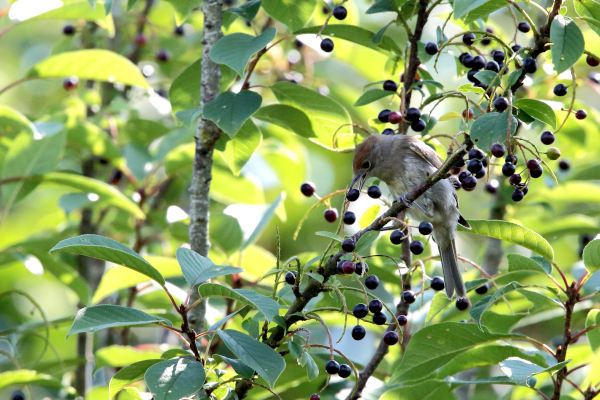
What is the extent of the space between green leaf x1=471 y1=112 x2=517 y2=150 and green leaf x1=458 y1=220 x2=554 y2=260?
0.80 metres

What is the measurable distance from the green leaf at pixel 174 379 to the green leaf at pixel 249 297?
273 mm

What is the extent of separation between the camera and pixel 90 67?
4.15 meters

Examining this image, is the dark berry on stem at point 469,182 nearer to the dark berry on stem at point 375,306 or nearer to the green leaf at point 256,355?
the dark berry on stem at point 375,306

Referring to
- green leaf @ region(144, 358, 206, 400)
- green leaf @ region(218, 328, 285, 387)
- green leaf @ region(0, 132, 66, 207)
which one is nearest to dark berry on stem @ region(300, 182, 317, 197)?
green leaf @ region(218, 328, 285, 387)

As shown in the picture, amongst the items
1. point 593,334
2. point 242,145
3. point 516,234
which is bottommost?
point 593,334

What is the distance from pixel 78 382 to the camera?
4.75m

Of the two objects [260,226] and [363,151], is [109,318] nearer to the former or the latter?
[260,226]

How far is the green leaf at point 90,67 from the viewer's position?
4.10 m

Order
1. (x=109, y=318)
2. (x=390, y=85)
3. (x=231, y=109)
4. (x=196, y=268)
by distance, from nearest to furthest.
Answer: (x=109, y=318)
(x=196, y=268)
(x=231, y=109)
(x=390, y=85)

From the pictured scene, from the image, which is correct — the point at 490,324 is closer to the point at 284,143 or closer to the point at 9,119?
the point at 284,143

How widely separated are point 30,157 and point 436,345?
2.83 meters

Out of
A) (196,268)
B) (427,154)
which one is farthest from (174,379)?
(427,154)

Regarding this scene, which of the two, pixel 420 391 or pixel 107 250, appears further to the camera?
pixel 420 391

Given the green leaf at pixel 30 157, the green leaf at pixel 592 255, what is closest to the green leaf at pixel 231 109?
the green leaf at pixel 30 157
